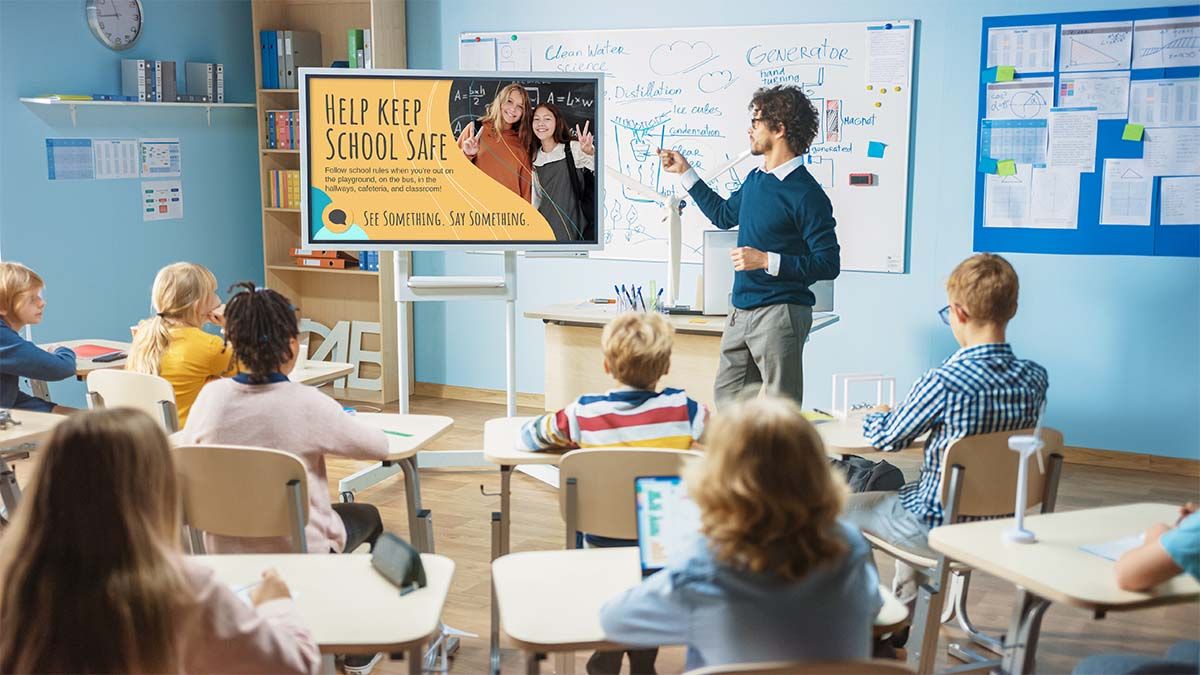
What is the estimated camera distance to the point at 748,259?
4.05m

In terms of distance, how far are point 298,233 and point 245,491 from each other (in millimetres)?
4428

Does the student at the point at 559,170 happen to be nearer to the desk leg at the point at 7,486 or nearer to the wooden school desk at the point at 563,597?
the desk leg at the point at 7,486

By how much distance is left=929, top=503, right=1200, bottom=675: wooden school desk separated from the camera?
2.02m

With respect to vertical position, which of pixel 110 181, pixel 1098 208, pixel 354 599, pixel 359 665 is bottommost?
pixel 359 665

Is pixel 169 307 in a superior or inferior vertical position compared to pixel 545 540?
superior

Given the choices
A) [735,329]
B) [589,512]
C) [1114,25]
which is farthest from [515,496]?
[1114,25]

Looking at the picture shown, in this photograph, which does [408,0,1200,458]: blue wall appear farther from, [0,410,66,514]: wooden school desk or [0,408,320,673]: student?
[0,408,320,673]: student

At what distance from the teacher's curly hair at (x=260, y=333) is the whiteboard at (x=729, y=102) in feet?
9.22

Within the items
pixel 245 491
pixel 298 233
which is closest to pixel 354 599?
pixel 245 491

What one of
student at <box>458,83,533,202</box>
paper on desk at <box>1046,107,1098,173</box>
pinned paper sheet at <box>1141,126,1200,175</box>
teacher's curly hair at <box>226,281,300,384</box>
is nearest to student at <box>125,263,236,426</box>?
teacher's curly hair at <box>226,281,300,384</box>

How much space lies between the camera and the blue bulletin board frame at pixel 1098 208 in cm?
485

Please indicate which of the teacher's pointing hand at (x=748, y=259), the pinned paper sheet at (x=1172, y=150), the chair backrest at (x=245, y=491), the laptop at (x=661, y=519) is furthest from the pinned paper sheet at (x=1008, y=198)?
the chair backrest at (x=245, y=491)

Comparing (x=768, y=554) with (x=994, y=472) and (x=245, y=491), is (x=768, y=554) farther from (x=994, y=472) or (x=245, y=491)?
(x=245, y=491)

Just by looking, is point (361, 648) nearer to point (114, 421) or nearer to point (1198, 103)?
point (114, 421)
